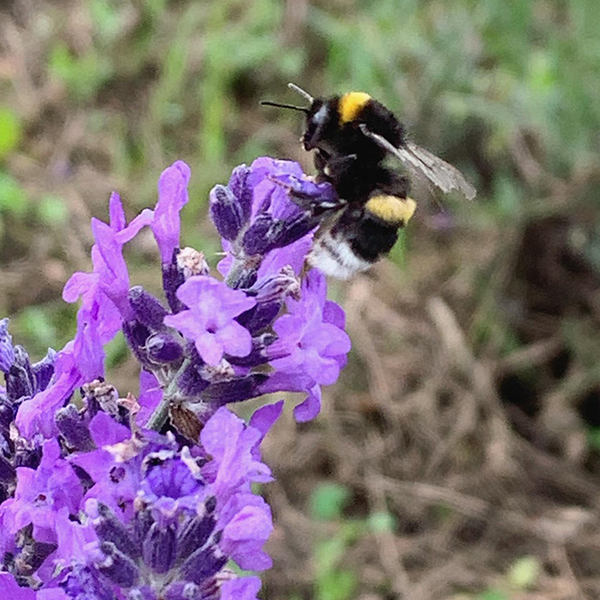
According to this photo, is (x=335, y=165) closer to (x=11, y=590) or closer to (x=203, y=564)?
(x=203, y=564)

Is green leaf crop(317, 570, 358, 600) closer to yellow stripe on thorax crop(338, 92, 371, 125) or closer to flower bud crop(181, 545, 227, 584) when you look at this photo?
yellow stripe on thorax crop(338, 92, 371, 125)

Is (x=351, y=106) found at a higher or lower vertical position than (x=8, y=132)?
higher

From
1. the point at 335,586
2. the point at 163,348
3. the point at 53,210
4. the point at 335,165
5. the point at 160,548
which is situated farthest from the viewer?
the point at 53,210

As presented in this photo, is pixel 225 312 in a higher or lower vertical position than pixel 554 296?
higher

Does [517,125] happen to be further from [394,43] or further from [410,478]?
[410,478]

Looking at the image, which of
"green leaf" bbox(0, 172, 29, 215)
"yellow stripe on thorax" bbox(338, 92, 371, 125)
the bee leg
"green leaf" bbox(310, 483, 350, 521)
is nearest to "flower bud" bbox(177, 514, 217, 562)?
the bee leg

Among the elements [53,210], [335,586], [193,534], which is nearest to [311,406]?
[193,534]

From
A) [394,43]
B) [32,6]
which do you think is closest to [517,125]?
[394,43]
